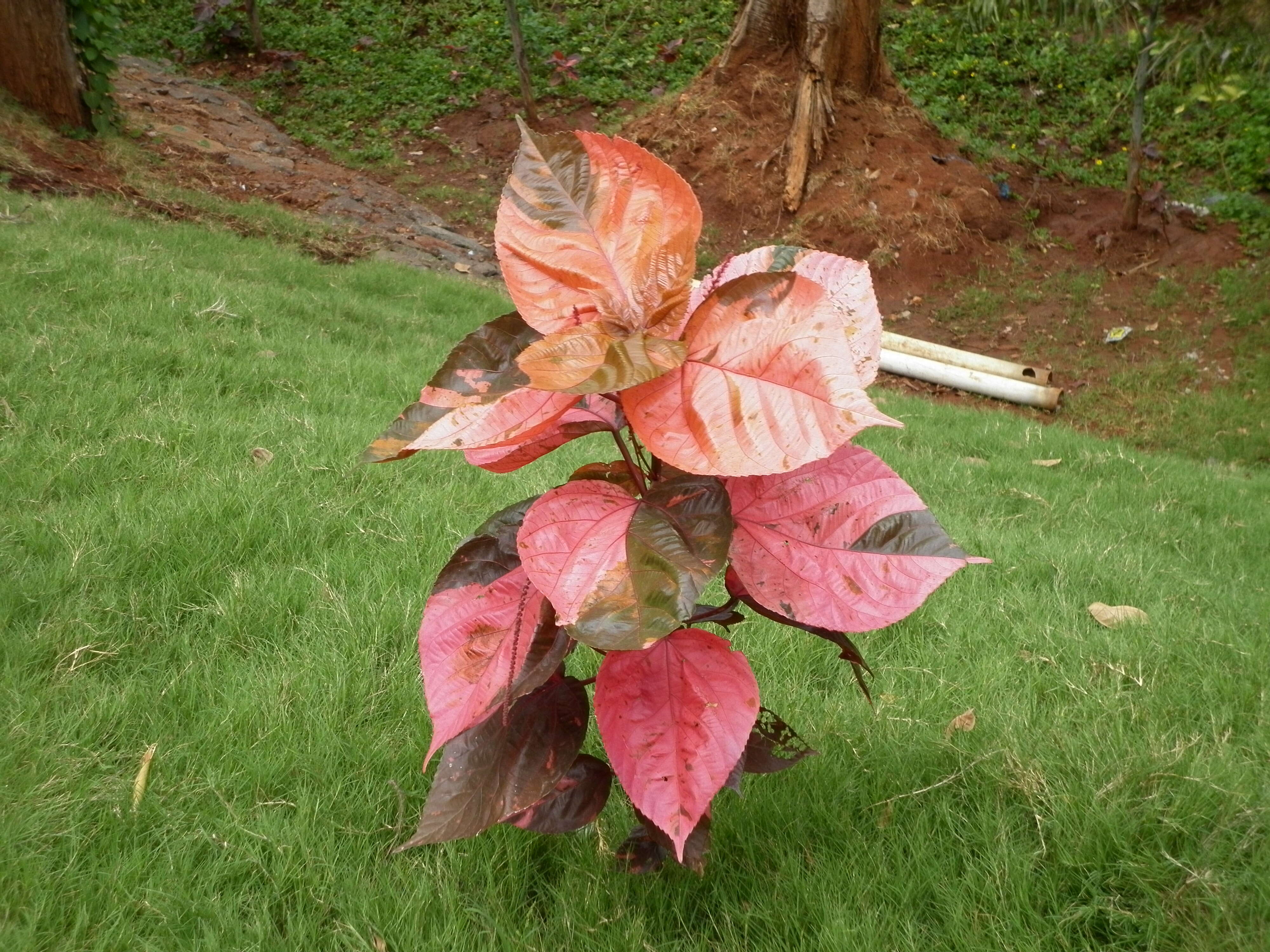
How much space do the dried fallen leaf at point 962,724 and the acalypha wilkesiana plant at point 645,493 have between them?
0.68 meters

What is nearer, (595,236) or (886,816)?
(595,236)

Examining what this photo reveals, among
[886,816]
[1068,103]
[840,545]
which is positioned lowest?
[1068,103]

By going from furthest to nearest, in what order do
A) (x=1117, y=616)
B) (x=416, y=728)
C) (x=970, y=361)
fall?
(x=970, y=361), (x=1117, y=616), (x=416, y=728)

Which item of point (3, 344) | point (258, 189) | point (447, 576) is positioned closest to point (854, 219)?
point (258, 189)

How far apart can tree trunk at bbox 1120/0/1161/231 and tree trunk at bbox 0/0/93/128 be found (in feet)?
28.5

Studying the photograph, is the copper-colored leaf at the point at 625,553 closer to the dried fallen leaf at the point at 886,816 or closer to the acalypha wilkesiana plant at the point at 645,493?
the acalypha wilkesiana plant at the point at 645,493

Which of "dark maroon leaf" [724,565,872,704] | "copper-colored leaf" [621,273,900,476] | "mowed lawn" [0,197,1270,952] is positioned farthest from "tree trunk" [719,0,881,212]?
"copper-colored leaf" [621,273,900,476]

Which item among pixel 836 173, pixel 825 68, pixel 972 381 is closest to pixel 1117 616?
pixel 972 381

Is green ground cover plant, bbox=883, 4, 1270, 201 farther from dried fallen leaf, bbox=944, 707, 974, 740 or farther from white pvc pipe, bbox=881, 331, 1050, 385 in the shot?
dried fallen leaf, bbox=944, 707, 974, 740

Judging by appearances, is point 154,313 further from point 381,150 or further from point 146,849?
point 381,150

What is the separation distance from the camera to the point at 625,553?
84 centimetres

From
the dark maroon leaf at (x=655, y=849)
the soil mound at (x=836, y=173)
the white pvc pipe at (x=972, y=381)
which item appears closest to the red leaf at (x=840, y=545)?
the dark maroon leaf at (x=655, y=849)

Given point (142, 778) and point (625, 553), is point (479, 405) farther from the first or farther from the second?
point (142, 778)

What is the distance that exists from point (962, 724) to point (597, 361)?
1133mm
